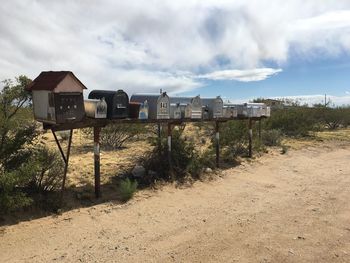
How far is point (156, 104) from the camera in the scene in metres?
8.41

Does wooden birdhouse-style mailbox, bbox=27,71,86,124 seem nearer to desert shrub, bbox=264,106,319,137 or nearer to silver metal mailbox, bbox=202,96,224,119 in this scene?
silver metal mailbox, bbox=202,96,224,119

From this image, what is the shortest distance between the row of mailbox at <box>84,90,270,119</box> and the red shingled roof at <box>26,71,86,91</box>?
0.62 m

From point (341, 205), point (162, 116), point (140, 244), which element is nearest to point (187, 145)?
point (162, 116)

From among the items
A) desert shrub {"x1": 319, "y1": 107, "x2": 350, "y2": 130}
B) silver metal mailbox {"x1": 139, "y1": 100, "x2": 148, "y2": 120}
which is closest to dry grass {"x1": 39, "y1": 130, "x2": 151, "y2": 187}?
silver metal mailbox {"x1": 139, "y1": 100, "x2": 148, "y2": 120}

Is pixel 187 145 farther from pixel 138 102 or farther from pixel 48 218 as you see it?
pixel 48 218

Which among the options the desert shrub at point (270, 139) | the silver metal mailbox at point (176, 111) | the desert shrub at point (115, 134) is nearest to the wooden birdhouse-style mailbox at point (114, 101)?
the silver metal mailbox at point (176, 111)

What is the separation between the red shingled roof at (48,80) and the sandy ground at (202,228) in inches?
85.6

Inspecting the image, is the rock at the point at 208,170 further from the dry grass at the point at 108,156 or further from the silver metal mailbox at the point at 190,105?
the dry grass at the point at 108,156

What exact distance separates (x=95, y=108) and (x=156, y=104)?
175 centimetres

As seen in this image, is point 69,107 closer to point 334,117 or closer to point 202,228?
point 202,228

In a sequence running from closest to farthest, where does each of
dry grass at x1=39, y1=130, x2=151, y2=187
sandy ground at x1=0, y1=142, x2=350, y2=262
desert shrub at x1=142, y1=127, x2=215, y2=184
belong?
sandy ground at x1=0, y1=142, x2=350, y2=262 < dry grass at x1=39, y1=130, x2=151, y2=187 < desert shrub at x1=142, y1=127, x2=215, y2=184

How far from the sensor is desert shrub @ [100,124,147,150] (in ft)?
47.3

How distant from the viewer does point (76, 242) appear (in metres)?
5.66

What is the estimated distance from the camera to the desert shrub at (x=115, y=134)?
47.3 ft
